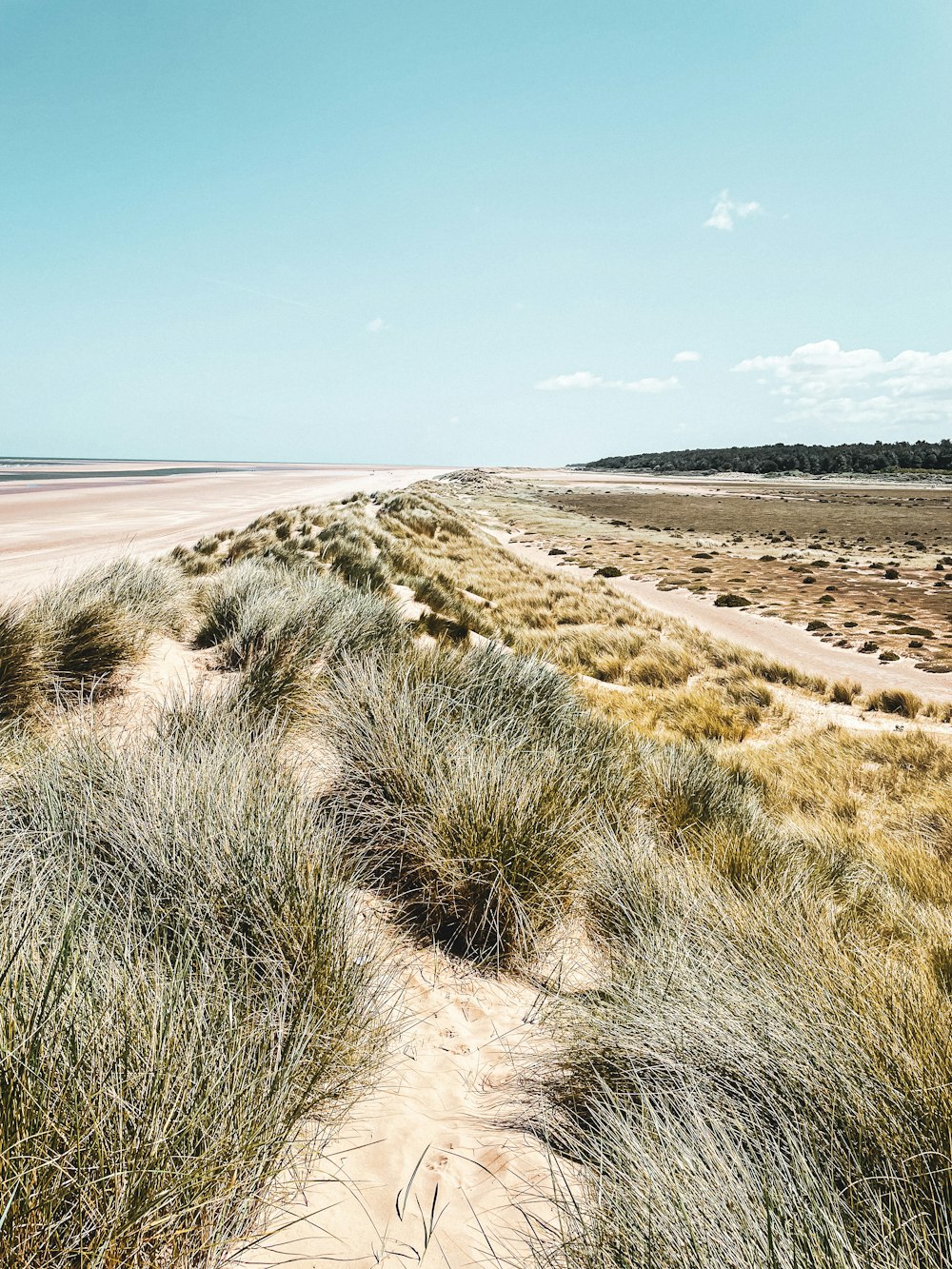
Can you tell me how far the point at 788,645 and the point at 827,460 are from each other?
133411 mm

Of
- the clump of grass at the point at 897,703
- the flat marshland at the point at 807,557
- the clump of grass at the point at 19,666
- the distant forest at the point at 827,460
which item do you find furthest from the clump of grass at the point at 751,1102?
the distant forest at the point at 827,460

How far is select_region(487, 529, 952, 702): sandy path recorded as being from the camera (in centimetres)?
1042

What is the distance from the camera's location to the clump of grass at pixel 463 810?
268 cm

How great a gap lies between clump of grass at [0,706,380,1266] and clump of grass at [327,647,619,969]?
15.8 inches

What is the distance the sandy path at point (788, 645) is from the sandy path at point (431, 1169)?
1032 cm

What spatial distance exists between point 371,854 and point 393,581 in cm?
852

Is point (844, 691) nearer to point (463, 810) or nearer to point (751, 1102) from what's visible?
point (463, 810)

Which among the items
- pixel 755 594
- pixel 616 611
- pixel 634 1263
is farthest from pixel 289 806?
pixel 755 594

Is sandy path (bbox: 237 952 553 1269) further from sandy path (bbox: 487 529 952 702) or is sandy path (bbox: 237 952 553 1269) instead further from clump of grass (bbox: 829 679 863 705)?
sandy path (bbox: 487 529 952 702)

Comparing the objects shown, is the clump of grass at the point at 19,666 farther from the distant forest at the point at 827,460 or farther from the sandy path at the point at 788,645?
the distant forest at the point at 827,460

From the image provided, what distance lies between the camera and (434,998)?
2.40 meters

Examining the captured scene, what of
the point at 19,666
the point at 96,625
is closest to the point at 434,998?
the point at 19,666

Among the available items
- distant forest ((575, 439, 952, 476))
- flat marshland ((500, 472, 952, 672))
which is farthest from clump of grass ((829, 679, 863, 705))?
distant forest ((575, 439, 952, 476))

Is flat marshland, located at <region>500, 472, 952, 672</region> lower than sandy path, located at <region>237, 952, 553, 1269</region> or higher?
lower
